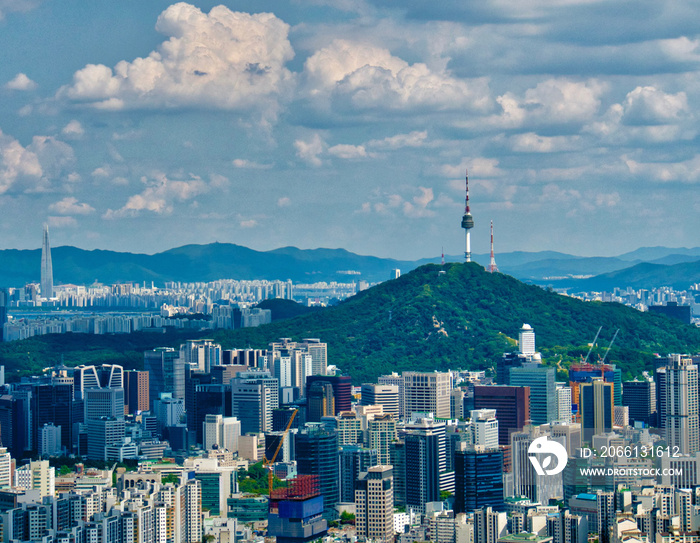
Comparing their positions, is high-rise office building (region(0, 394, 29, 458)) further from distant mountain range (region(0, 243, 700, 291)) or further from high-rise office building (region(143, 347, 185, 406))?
→ distant mountain range (region(0, 243, 700, 291))

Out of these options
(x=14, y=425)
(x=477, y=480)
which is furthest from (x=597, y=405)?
(x=14, y=425)

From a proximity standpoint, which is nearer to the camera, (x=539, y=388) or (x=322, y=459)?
(x=322, y=459)

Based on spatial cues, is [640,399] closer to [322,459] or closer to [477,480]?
[322,459]

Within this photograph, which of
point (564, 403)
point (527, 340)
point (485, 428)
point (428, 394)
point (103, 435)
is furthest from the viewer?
point (527, 340)

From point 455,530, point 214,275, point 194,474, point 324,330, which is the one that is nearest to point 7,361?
point 324,330

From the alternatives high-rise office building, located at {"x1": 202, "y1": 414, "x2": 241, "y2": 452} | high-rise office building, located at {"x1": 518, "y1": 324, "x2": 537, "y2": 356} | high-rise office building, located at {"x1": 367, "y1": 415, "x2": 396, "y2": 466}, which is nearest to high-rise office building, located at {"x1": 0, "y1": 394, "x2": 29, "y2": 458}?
high-rise office building, located at {"x1": 202, "y1": 414, "x2": 241, "y2": 452}

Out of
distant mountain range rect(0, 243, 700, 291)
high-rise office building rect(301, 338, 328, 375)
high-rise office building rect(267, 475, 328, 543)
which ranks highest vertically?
distant mountain range rect(0, 243, 700, 291)
